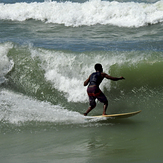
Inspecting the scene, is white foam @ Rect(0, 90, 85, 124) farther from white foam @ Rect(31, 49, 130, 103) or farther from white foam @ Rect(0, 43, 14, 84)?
white foam @ Rect(0, 43, 14, 84)

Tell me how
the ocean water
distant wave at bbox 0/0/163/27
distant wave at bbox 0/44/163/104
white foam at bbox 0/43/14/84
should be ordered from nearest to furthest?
the ocean water
distant wave at bbox 0/44/163/104
white foam at bbox 0/43/14/84
distant wave at bbox 0/0/163/27

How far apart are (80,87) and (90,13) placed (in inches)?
336

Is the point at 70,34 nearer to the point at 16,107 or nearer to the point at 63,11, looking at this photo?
the point at 63,11

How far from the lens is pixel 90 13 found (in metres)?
15.5

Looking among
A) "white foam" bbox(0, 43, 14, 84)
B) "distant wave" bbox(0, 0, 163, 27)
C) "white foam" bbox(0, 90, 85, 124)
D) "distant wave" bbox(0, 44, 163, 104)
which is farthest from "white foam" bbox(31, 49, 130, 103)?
"distant wave" bbox(0, 0, 163, 27)

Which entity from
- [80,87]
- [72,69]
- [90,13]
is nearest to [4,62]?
[72,69]

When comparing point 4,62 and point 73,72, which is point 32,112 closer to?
point 73,72

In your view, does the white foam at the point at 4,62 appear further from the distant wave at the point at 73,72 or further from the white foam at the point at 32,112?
the white foam at the point at 32,112

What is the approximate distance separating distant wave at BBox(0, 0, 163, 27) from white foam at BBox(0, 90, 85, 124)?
8.07m

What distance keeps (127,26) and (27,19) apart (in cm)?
607

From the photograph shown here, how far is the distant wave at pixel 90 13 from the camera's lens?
46.8 ft

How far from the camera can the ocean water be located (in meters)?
4.72

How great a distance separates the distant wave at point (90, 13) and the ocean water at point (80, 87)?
2.1 inches

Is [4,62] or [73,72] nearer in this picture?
[73,72]
